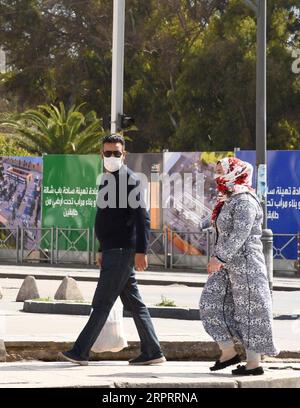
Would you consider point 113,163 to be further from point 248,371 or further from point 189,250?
point 189,250

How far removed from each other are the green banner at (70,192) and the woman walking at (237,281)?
21458 millimetres

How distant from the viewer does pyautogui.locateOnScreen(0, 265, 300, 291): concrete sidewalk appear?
24.4 meters

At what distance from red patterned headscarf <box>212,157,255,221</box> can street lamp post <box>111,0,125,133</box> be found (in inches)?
172

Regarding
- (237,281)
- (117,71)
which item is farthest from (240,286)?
(117,71)

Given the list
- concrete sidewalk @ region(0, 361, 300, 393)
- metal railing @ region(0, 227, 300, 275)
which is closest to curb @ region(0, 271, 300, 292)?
metal railing @ region(0, 227, 300, 275)

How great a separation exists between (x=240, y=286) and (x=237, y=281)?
5 centimetres

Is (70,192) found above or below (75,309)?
above

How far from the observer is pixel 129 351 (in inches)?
428

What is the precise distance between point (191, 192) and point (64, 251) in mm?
4289

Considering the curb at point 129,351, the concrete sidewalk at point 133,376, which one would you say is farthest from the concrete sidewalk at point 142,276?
the concrete sidewalk at point 133,376

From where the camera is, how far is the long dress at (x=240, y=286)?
9.15m

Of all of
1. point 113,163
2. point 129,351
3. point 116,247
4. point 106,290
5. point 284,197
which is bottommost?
point 129,351

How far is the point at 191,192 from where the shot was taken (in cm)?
2911

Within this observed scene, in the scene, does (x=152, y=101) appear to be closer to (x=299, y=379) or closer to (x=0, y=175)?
(x=0, y=175)
